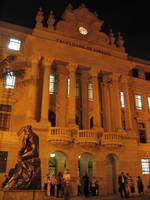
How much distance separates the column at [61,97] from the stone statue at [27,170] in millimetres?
14536

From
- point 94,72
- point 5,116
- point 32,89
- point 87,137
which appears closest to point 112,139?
point 87,137

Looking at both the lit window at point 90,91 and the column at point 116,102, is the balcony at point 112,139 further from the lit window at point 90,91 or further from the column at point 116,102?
the lit window at point 90,91

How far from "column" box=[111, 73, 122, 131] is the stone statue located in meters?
16.2

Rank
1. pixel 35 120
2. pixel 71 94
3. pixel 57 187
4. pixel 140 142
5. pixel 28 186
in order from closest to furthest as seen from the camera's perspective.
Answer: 1. pixel 28 186
2. pixel 57 187
3. pixel 35 120
4. pixel 71 94
5. pixel 140 142

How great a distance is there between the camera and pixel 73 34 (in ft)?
104

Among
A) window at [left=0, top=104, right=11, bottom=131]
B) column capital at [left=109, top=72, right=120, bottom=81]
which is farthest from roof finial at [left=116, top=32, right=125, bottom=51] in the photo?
window at [left=0, top=104, right=11, bottom=131]

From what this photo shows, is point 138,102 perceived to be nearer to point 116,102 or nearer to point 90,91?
point 116,102

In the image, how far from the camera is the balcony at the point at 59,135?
25.2m

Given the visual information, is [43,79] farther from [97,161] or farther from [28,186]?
[28,186]

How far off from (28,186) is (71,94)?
16.3 meters

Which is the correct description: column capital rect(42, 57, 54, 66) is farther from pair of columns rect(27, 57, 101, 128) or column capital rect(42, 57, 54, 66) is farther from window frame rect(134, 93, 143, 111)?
window frame rect(134, 93, 143, 111)

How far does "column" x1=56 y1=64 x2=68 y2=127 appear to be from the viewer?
2973cm

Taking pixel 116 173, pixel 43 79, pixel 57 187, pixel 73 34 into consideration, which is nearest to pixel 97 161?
pixel 116 173

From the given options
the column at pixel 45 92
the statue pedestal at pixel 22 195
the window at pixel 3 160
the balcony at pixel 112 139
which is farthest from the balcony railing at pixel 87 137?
the statue pedestal at pixel 22 195
